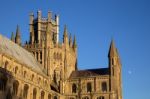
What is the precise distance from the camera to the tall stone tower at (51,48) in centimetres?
11131

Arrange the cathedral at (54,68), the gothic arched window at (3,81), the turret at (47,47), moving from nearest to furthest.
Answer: the gothic arched window at (3,81), the cathedral at (54,68), the turret at (47,47)

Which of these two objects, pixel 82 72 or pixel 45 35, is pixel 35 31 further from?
pixel 82 72

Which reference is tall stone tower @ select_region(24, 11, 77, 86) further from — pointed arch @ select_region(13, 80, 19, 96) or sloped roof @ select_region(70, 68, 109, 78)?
pointed arch @ select_region(13, 80, 19, 96)

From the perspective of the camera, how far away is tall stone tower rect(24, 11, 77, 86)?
365 feet

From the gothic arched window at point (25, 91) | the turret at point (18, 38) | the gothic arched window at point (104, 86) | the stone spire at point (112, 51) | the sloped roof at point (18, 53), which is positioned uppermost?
the turret at point (18, 38)

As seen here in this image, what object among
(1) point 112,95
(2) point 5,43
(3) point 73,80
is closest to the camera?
(2) point 5,43

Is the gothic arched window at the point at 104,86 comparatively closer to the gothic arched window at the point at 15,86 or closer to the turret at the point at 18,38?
the turret at the point at 18,38

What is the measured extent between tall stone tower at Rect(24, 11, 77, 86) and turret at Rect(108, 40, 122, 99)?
14141mm

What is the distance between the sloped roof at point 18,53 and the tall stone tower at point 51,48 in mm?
4096

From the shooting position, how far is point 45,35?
115438 mm

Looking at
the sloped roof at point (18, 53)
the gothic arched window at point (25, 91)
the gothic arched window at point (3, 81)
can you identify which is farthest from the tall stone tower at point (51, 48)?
the gothic arched window at point (3, 81)

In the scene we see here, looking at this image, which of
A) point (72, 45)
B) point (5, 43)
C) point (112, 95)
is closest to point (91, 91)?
point (112, 95)

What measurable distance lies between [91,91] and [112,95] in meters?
6.70

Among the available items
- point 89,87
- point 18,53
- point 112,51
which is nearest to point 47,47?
point 18,53
